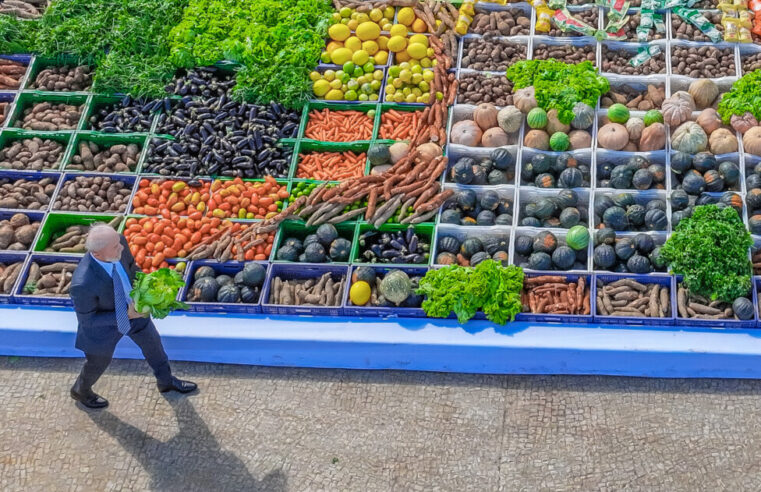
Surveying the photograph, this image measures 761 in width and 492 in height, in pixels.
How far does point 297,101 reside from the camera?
10.0m

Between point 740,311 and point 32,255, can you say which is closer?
point 740,311

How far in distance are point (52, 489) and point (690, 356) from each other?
5972 mm

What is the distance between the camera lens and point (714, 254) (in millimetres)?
7773

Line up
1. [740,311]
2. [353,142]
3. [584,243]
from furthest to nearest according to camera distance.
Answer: [353,142] → [584,243] → [740,311]

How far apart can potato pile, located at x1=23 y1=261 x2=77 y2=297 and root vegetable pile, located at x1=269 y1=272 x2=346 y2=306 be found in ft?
7.30

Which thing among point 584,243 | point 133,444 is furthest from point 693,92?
point 133,444

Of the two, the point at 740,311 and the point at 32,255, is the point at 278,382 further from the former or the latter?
the point at 740,311

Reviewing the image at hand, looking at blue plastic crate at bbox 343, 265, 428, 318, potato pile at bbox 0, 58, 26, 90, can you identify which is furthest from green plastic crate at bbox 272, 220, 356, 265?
potato pile at bbox 0, 58, 26, 90

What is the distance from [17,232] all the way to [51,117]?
1.92 meters

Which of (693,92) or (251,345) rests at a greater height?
(693,92)

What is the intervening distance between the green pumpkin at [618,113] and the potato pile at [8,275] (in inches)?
269

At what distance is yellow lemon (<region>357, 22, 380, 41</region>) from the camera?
10555 mm

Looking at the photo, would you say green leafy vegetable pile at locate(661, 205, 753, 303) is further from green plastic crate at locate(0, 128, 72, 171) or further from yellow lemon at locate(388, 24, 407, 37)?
green plastic crate at locate(0, 128, 72, 171)

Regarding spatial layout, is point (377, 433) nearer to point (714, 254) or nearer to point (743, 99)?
point (714, 254)
